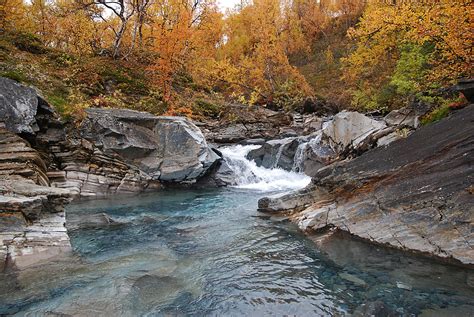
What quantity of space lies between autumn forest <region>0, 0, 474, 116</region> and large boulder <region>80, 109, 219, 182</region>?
5.34 feet

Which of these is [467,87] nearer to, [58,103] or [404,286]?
[404,286]

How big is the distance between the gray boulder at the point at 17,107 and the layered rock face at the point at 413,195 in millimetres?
10289

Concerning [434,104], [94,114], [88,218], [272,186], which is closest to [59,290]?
[88,218]

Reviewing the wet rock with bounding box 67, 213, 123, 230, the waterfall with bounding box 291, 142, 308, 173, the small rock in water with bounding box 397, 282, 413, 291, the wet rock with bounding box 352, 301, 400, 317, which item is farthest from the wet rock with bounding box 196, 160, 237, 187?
the wet rock with bounding box 352, 301, 400, 317

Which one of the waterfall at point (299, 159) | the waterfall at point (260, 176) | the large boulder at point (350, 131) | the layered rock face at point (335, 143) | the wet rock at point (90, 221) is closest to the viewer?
the wet rock at point (90, 221)

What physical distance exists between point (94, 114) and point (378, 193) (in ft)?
41.6

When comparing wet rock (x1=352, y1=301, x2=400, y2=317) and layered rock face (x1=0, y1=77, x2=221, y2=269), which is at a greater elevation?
layered rock face (x1=0, y1=77, x2=221, y2=269)

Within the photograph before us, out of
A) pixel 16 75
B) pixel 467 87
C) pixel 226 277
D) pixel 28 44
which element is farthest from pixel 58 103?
pixel 467 87

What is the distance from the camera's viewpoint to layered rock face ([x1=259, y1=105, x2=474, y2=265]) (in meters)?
6.78

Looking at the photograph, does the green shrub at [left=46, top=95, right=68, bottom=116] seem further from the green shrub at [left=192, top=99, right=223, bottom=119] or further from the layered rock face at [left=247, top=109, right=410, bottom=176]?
the green shrub at [left=192, top=99, right=223, bottom=119]

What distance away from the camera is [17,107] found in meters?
11.7

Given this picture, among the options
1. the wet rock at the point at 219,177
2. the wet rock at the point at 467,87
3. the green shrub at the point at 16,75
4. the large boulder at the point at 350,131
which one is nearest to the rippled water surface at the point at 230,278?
the large boulder at the point at 350,131

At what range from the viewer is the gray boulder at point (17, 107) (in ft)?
37.1

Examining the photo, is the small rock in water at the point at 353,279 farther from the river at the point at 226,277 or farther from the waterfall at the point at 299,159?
the waterfall at the point at 299,159
